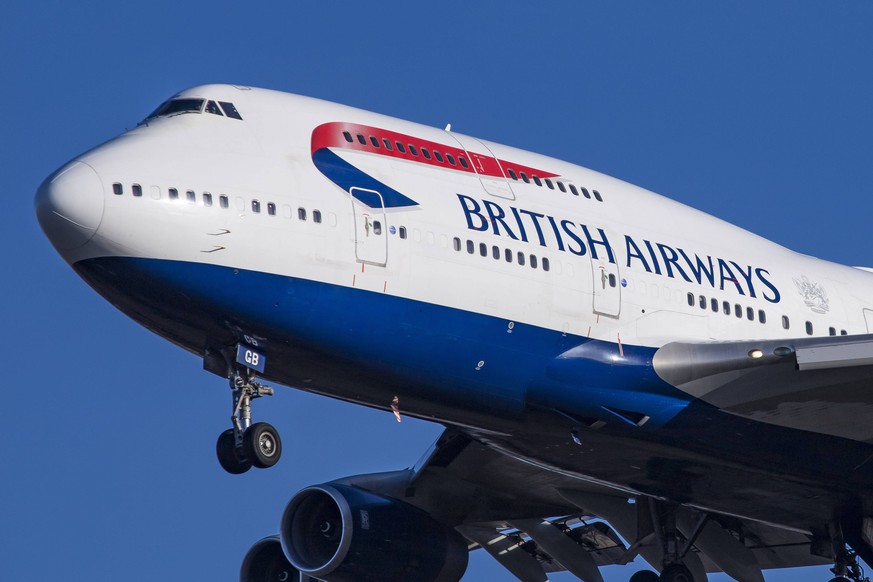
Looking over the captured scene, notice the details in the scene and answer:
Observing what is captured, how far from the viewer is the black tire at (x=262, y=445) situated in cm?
2530

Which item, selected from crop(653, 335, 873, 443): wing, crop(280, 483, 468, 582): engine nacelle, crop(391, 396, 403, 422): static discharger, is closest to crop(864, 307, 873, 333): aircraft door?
crop(653, 335, 873, 443): wing

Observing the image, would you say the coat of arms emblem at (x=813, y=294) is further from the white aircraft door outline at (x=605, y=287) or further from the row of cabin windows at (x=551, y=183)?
the white aircraft door outline at (x=605, y=287)

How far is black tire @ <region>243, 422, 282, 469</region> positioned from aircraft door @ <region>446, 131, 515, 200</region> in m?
4.99

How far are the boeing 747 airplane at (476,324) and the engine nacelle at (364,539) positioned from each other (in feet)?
0.15

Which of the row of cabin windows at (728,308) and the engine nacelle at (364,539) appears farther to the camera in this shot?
the engine nacelle at (364,539)

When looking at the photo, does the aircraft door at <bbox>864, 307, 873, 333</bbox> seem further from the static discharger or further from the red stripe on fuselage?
the static discharger

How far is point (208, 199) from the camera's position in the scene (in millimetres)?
25188

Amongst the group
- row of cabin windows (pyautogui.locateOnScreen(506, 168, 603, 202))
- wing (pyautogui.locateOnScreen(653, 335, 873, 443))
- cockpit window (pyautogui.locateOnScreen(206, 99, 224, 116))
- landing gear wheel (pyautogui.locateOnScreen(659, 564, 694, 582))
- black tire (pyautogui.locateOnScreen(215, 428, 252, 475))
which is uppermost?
row of cabin windows (pyautogui.locateOnScreen(506, 168, 603, 202))

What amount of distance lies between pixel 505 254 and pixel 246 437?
4634 millimetres

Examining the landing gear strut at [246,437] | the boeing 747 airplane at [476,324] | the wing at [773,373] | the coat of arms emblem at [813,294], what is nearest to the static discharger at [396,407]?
the boeing 747 airplane at [476,324]

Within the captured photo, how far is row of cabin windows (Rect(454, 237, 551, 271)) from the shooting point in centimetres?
2703

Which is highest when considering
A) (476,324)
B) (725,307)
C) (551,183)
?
(551,183)

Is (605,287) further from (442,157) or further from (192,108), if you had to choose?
(192,108)

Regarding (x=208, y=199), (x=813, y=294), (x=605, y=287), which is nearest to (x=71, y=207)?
(x=208, y=199)
